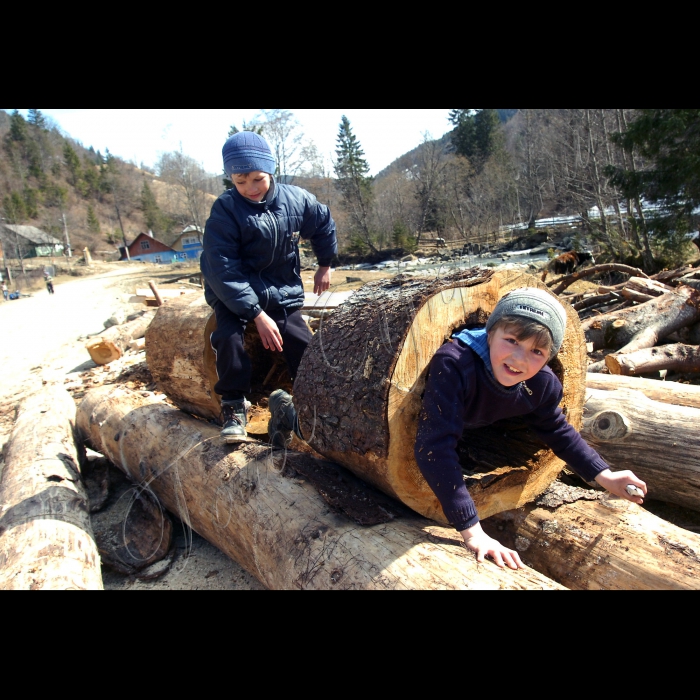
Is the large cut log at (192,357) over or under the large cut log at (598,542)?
over

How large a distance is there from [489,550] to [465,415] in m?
0.53

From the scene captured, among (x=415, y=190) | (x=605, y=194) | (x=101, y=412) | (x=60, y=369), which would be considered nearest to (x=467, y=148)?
(x=415, y=190)

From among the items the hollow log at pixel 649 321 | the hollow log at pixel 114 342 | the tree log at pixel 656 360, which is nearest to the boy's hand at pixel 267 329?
the tree log at pixel 656 360

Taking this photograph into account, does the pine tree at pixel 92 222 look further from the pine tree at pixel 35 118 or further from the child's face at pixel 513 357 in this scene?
the child's face at pixel 513 357

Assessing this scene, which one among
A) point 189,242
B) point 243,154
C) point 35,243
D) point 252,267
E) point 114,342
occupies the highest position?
point 35,243

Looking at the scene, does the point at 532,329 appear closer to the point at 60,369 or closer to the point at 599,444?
the point at 599,444

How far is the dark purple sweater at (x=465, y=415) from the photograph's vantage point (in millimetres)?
1761

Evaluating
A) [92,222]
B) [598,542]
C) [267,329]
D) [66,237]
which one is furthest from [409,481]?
[92,222]

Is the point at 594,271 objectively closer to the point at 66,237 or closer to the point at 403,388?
the point at 403,388

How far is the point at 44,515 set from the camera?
2.52 meters

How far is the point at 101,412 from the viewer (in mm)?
3834

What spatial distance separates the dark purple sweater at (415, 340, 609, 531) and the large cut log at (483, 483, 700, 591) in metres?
0.25

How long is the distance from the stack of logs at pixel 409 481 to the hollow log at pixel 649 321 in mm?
2323

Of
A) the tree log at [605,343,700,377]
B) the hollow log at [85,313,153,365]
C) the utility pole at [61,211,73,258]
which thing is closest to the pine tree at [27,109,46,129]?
the utility pole at [61,211,73,258]
